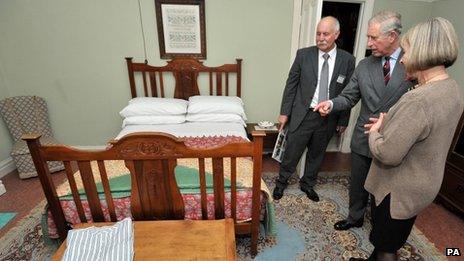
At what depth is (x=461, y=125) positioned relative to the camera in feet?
6.51

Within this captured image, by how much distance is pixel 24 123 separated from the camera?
9.12 ft

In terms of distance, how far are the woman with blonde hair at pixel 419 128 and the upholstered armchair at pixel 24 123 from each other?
3148 millimetres

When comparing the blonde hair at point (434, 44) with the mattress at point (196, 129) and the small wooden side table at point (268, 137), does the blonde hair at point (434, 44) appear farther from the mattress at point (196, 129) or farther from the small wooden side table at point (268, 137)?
the small wooden side table at point (268, 137)

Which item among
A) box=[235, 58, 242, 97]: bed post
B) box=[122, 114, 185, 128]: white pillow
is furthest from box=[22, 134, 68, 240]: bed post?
box=[235, 58, 242, 97]: bed post

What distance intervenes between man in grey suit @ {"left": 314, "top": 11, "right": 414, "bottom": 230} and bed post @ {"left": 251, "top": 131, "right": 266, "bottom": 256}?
2.32 feet

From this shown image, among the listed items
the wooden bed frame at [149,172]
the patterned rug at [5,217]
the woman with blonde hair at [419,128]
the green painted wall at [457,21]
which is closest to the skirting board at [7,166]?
the patterned rug at [5,217]

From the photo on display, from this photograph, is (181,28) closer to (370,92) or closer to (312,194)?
(370,92)

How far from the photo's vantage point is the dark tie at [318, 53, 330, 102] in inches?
77.9

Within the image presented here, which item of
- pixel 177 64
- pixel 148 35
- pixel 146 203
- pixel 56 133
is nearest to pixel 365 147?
pixel 146 203

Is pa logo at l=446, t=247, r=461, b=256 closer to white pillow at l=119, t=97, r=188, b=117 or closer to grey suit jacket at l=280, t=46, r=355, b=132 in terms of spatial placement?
grey suit jacket at l=280, t=46, r=355, b=132

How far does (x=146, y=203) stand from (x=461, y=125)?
245 centimetres

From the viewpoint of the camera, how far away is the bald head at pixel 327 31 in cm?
183

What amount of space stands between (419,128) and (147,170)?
4.07ft

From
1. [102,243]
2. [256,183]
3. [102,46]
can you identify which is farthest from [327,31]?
[102,46]
